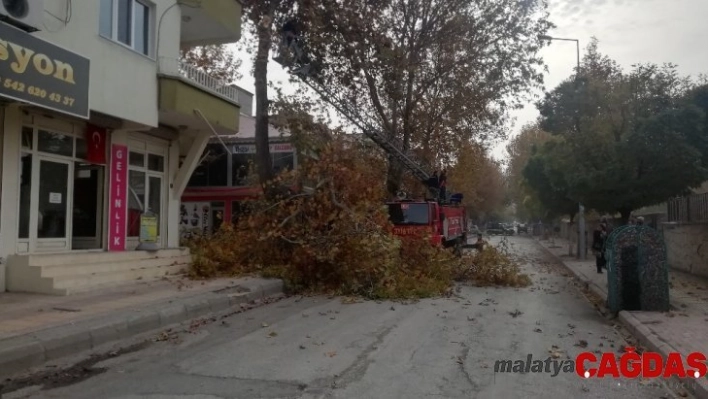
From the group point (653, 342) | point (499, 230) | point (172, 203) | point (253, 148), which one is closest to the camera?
point (653, 342)

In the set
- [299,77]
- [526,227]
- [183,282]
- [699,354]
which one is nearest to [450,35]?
[299,77]

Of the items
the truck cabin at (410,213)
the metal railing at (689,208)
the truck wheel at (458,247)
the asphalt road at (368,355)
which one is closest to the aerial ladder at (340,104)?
the truck wheel at (458,247)

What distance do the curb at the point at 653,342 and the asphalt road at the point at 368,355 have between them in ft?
0.89

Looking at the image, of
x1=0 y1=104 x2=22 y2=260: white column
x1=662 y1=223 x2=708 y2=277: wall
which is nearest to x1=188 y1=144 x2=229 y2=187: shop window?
x1=0 y1=104 x2=22 y2=260: white column

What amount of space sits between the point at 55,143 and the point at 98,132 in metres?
1.16

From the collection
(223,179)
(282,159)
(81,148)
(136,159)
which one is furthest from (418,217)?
(223,179)

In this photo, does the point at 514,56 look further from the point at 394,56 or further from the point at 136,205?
the point at 136,205

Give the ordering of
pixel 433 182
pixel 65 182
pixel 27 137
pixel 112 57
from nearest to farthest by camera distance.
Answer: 1. pixel 27 137
2. pixel 112 57
3. pixel 65 182
4. pixel 433 182

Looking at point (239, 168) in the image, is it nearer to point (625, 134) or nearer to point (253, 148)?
point (253, 148)

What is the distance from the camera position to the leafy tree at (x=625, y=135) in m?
16.2

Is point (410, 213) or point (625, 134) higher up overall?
point (625, 134)

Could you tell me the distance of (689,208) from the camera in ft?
60.1

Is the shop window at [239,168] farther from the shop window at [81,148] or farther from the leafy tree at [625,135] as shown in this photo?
the shop window at [81,148]

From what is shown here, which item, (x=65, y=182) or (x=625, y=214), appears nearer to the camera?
(x=65, y=182)
